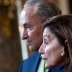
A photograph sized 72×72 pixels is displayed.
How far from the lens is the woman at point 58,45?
2.66 metres

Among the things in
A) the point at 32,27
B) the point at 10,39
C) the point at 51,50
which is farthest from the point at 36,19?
the point at 10,39

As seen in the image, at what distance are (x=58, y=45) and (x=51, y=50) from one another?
0.20ft

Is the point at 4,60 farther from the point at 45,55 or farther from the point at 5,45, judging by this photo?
the point at 45,55

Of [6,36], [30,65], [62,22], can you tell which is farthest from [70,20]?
[6,36]

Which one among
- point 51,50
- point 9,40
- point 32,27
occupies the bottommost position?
point 9,40

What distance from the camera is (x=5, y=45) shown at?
6.55 metres

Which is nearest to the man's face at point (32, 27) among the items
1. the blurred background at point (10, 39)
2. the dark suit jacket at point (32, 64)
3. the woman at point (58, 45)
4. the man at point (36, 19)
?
the man at point (36, 19)

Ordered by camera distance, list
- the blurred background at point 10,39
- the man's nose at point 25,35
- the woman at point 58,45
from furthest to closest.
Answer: the blurred background at point 10,39 < the man's nose at point 25,35 < the woman at point 58,45

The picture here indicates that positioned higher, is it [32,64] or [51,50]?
[51,50]

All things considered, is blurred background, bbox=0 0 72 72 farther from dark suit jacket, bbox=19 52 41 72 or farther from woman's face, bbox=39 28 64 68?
woman's face, bbox=39 28 64 68

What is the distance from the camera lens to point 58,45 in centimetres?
269

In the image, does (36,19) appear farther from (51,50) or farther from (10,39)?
(10,39)

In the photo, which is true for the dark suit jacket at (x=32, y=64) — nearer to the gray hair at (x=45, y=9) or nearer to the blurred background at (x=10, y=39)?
the gray hair at (x=45, y=9)

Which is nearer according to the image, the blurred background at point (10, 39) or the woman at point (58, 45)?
the woman at point (58, 45)
